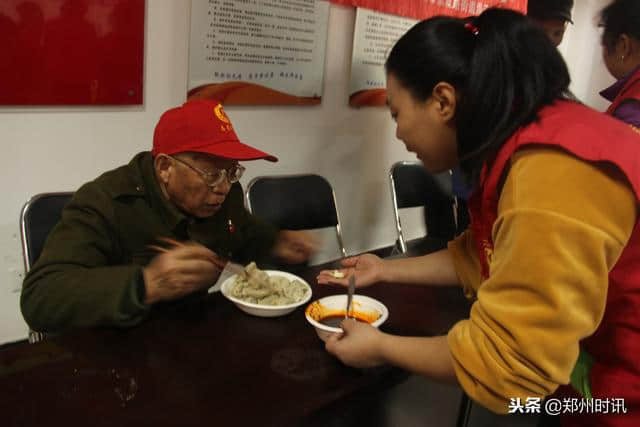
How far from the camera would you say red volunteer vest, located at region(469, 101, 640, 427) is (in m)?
0.73

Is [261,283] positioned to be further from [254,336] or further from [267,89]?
[267,89]

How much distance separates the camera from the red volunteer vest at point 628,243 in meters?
0.73

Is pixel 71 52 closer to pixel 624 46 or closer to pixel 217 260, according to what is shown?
pixel 217 260

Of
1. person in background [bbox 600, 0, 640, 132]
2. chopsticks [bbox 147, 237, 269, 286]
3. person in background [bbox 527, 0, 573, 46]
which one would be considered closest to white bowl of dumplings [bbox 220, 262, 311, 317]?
chopsticks [bbox 147, 237, 269, 286]

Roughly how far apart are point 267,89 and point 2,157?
120 cm

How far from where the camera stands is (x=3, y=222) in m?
1.97

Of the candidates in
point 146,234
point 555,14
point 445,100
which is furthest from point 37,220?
point 555,14

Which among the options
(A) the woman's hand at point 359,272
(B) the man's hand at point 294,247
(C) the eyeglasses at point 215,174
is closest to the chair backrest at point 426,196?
(B) the man's hand at point 294,247

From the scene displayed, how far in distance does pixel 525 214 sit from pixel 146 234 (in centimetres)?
100

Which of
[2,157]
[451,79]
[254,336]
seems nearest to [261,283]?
[254,336]

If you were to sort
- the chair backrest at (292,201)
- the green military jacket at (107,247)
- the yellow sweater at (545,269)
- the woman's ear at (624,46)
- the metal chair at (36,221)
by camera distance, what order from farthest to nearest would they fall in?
the chair backrest at (292,201) → the woman's ear at (624,46) → the metal chair at (36,221) → the green military jacket at (107,247) → the yellow sweater at (545,269)

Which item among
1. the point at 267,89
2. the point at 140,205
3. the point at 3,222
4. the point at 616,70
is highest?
the point at 616,70

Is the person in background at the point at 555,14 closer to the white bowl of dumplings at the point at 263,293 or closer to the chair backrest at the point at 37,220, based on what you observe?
the white bowl of dumplings at the point at 263,293

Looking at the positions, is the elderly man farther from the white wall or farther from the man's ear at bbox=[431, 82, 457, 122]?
the white wall
